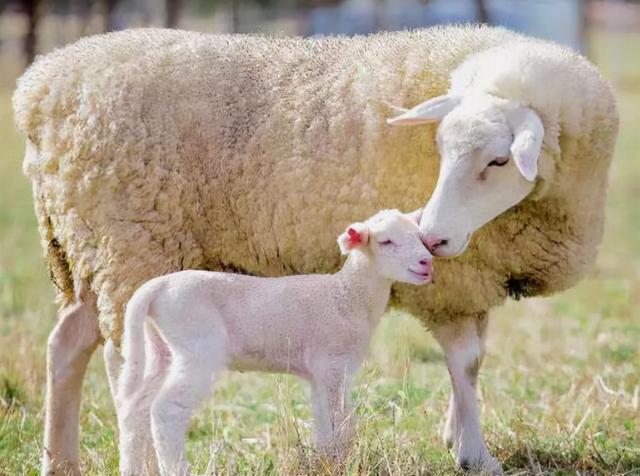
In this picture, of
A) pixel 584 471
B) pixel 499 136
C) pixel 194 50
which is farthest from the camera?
pixel 194 50

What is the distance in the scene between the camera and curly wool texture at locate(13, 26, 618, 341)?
4664mm

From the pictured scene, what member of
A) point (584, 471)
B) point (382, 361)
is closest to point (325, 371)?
point (584, 471)

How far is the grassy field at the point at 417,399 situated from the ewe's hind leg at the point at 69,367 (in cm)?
13

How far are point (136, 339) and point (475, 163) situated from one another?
4.28ft

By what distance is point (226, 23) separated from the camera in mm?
24250

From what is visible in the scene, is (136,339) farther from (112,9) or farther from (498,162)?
(112,9)

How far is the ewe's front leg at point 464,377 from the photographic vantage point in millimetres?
4777

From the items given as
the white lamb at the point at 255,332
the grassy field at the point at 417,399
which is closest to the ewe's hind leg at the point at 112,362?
the grassy field at the point at 417,399

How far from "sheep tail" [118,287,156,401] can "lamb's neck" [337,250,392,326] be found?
0.66m

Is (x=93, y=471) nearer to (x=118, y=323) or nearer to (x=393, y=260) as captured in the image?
(x=118, y=323)

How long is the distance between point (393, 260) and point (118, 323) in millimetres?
1105

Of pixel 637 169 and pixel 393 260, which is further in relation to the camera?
pixel 637 169

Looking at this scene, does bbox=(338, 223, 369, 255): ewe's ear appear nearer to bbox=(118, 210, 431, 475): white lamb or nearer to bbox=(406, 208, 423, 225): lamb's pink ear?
bbox=(118, 210, 431, 475): white lamb

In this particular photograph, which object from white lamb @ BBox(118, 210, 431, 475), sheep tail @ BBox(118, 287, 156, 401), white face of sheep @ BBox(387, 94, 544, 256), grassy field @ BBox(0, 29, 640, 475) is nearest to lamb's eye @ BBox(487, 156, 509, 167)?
white face of sheep @ BBox(387, 94, 544, 256)
